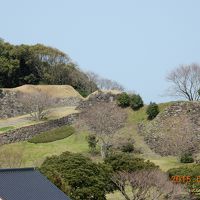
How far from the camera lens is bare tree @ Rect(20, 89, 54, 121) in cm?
6003

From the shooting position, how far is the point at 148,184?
1342 inches

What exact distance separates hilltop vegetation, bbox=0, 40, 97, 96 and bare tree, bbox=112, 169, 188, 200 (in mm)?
42091

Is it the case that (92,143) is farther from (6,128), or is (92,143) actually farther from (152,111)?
(6,128)

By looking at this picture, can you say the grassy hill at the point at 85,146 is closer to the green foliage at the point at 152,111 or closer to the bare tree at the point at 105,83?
the green foliage at the point at 152,111

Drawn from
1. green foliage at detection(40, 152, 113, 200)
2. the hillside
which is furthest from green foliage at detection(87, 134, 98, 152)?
the hillside

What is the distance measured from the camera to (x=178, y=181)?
3531 centimetres

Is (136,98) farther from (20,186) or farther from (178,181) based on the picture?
(20,186)

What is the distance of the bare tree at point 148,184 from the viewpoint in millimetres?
34000

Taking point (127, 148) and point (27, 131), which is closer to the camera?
point (127, 148)

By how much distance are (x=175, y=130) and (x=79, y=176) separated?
20712 millimetres

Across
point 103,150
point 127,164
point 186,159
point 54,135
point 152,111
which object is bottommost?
point 186,159

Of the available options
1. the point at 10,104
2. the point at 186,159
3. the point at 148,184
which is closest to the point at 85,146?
the point at 186,159

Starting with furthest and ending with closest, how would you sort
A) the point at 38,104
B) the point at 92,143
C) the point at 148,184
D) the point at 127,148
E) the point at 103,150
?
the point at 38,104 < the point at 127,148 < the point at 92,143 < the point at 103,150 < the point at 148,184

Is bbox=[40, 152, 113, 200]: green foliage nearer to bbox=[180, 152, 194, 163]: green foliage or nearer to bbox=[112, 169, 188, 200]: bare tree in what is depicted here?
bbox=[112, 169, 188, 200]: bare tree
